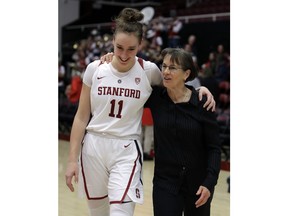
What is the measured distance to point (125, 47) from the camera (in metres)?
3.07

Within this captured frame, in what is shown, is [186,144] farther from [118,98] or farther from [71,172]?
[71,172]

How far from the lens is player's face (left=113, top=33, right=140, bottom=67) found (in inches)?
120

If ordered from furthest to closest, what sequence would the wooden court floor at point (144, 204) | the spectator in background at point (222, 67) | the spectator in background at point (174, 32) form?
the spectator in background at point (174, 32) < the spectator in background at point (222, 67) < the wooden court floor at point (144, 204)

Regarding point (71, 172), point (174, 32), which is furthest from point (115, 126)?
point (174, 32)

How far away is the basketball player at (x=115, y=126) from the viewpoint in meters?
3.12

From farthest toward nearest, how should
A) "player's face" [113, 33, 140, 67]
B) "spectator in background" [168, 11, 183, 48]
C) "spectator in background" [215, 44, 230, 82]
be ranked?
"spectator in background" [168, 11, 183, 48]
"spectator in background" [215, 44, 230, 82]
"player's face" [113, 33, 140, 67]

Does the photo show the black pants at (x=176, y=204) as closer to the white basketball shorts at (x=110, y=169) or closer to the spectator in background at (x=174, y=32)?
the white basketball shorts at (x=110, y=169)

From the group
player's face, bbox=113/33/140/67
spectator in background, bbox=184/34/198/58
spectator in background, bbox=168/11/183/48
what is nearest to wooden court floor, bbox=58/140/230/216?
player's face, bbox=113/33/140/67

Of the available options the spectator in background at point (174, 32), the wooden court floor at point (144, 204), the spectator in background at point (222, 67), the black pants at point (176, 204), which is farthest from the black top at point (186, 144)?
the spectator in background at point (174, 32)

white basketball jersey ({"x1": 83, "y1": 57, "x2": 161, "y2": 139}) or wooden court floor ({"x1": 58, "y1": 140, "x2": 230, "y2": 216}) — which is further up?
white basketball jersey ({"x1": 83, "y1": 57, "x2": 161, "y2": 139})

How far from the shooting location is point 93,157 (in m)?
3.23

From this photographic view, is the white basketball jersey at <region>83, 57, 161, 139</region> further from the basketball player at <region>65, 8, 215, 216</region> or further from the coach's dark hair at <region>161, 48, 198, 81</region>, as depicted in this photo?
the coach's dark hair at <region>161, 48, 198, 81</region>

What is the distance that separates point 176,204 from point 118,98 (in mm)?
726

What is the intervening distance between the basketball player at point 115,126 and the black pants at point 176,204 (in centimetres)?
13
